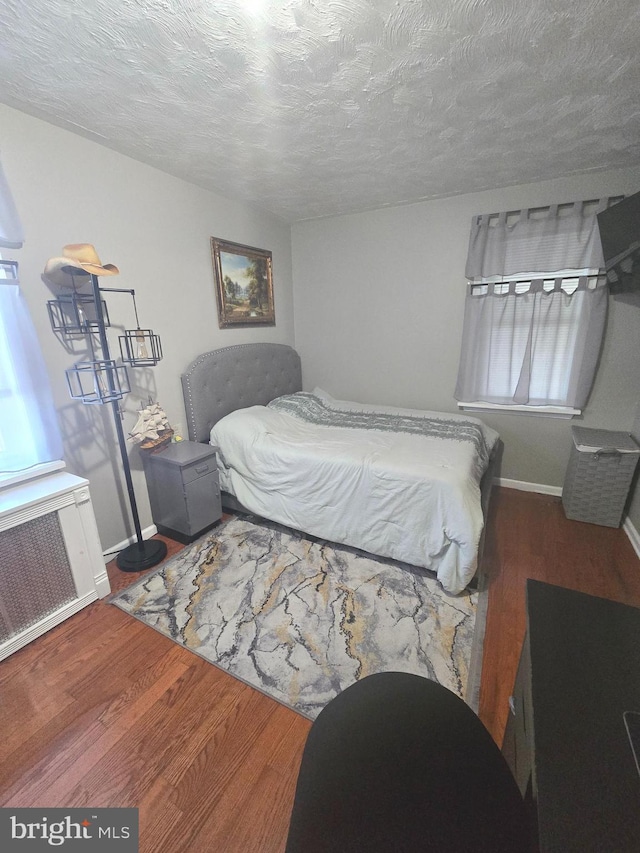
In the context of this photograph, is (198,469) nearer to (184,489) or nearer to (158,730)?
(184,489)

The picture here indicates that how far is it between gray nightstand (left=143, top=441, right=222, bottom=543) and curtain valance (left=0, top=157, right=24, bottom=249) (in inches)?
52.9

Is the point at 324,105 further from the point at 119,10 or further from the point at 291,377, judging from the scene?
the point at 291,377

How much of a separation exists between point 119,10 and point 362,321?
260cm

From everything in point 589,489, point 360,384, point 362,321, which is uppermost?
point 362,321

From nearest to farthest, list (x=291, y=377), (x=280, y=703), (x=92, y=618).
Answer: (x=280, y=703), (x=92, y=618), (x=291, y=377)

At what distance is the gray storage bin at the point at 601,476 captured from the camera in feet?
7.86

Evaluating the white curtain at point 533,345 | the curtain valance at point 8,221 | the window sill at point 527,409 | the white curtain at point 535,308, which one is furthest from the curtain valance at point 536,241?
the curtain valance at point 8,221

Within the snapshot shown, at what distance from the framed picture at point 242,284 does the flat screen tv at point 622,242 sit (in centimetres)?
258

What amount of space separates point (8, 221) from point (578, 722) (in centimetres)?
262

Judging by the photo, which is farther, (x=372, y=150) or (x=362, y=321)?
(x=362, y=321)

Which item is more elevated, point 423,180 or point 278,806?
point 423,180

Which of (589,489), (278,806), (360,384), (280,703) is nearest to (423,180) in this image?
(360,384)

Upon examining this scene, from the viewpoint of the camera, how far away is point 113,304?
214cm

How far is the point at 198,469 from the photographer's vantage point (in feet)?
7.66
